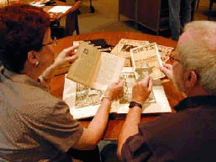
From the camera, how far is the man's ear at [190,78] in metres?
0.82

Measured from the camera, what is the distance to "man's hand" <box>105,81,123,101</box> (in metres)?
1.19

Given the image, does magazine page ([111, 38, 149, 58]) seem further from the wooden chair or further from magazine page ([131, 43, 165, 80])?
the wooden chair

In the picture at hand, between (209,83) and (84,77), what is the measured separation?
2.02 ft

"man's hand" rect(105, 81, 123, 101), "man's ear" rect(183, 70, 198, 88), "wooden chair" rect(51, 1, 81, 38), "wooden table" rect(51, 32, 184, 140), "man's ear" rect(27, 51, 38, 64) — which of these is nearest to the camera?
"man's ear" rect(183, 70, 198, 88)

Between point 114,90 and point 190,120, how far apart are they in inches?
19.7

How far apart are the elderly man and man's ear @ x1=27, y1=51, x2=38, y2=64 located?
46 centimetres

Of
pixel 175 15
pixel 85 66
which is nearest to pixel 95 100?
pixel 85 66

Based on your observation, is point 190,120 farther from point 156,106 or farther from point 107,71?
point 107,71

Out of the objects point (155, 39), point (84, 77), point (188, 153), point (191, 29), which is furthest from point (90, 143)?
point (155, 39)

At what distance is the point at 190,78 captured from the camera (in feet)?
2.78

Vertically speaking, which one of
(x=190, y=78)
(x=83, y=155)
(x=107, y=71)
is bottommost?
(x=83, y=155)

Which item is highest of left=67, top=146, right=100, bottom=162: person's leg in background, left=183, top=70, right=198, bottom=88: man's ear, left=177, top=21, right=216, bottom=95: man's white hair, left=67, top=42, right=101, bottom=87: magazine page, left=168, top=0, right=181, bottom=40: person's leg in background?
left=177, top=21, right=216, bottom=95: man's white hair

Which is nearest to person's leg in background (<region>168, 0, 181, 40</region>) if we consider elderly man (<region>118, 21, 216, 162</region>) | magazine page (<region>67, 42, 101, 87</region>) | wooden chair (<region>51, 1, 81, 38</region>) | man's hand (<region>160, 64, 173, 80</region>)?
wooden chair (<region>51, 1, 81, 38</region>)

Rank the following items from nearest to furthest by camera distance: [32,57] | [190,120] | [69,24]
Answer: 1. [190,120]
2. [32,57]
3. [69,24]
